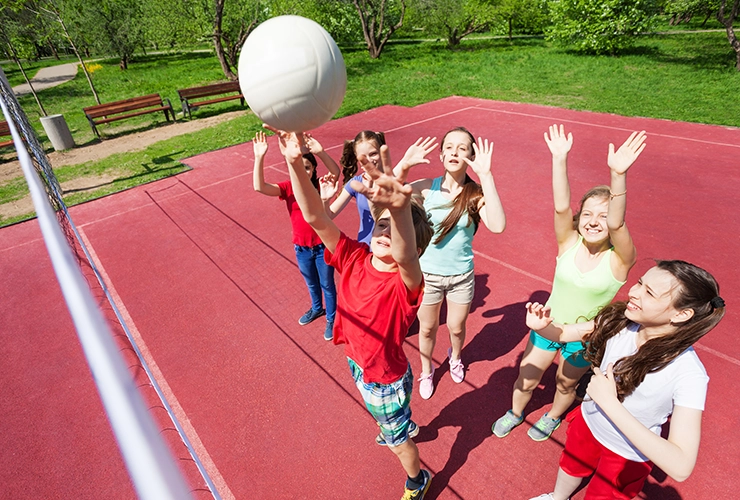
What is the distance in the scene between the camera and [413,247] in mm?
1788

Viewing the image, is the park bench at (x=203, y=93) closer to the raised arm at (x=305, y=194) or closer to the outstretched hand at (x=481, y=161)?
the outstretched hand at (x=481, y=161)

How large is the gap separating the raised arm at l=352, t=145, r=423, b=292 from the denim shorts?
4.34ft

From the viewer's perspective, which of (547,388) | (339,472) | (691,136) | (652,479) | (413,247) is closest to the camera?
(413,247)

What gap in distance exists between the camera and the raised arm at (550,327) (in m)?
2.29

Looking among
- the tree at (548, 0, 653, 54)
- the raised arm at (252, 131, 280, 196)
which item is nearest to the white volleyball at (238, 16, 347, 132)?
the raised arm at (252, 131, 280, 196)

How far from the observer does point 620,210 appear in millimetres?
2248

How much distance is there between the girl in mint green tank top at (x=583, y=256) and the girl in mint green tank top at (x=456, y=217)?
1.47ft

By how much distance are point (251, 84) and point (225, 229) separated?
4926 mm

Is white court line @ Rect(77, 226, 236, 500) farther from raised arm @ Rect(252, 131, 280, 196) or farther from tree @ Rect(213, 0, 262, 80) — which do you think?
tree @ Rect(213, 0, 262, 80)

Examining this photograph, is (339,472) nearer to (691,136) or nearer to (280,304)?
(280,304)

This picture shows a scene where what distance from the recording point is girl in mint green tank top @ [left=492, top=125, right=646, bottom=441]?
233 centimetres

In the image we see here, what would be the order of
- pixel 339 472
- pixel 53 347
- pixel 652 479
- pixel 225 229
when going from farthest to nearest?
pixel 225 229 → pixel 53 347 → pixel 339 472 → pixel 652 479

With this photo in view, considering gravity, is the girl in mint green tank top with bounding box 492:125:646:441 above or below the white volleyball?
below

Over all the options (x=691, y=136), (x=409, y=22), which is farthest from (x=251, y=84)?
(x=409, y=22)
